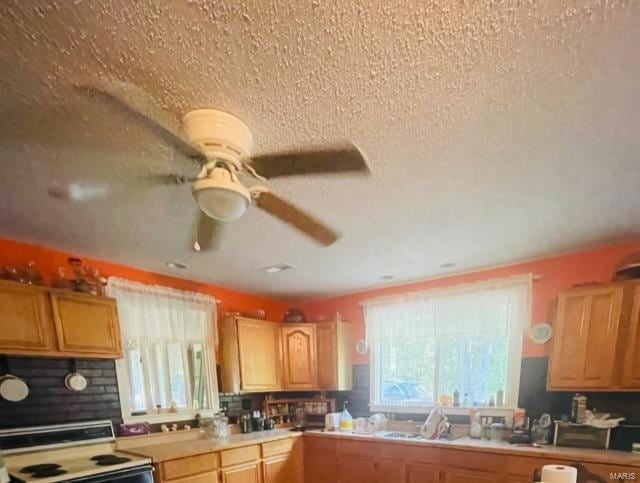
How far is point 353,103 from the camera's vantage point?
1.33 meters

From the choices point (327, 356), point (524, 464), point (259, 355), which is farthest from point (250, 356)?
point (524, 464)

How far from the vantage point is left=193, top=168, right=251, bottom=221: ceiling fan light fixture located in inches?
51.6

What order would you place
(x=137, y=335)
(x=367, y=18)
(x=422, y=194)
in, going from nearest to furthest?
1. (x=367, y=18)
2. (x=422, y=194)
3. (x=137, y=335)

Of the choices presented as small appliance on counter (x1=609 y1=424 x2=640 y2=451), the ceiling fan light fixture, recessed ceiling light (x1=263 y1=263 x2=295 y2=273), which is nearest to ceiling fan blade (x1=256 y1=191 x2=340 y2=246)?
the ceiling fan light fixture

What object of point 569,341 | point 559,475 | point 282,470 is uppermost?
point 569,341

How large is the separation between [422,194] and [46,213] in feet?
7.06

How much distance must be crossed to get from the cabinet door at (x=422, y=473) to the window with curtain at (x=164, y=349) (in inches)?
76.1

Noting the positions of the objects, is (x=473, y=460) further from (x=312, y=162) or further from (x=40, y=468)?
(x=40, y=468)

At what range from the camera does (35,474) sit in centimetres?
227

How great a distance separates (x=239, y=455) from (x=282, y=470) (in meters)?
0.64

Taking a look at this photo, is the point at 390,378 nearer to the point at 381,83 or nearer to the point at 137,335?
the point at 137,335

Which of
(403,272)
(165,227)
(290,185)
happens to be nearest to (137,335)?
(165,227)

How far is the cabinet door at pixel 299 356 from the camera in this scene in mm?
4414

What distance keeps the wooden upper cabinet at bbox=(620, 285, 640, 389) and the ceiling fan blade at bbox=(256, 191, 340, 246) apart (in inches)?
87.7
